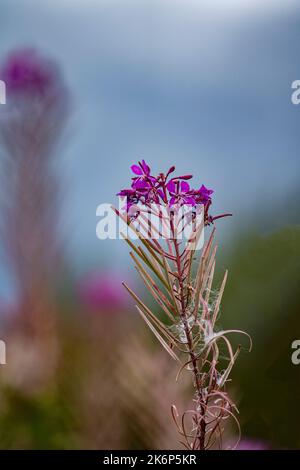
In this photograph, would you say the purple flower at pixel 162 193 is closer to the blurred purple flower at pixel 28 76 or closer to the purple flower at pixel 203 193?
the purple flower at pixel 203 193

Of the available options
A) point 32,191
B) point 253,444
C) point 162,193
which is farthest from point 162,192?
point 253,444

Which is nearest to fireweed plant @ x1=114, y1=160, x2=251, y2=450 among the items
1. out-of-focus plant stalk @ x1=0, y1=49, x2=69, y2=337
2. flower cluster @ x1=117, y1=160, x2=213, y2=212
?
flower cluster @ x1=117, y1=160, x2=213, y2=212

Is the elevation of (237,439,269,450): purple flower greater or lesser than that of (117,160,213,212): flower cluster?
lesser

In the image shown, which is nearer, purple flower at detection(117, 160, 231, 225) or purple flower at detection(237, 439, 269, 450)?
purple flower at detection(117, 160, 231, 225)

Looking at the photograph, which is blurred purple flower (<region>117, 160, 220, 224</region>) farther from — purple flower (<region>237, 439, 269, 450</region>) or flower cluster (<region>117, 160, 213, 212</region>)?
purple flower (<region>237, 439, 269, 450</region>)

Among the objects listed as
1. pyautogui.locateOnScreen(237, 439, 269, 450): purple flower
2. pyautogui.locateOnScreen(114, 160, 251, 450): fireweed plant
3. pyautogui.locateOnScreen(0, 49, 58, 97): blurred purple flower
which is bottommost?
pyautogui.locateOnScreen(237, 439, 269, 450): purple flower

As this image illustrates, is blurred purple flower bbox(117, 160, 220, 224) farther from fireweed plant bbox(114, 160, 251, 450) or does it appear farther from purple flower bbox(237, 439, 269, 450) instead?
purple flower bbox(237, 439, 269, 450)

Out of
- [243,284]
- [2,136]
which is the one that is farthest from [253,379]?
[2,136]

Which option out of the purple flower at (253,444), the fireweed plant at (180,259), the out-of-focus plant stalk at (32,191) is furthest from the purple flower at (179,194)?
the purple flower at (253,444)
